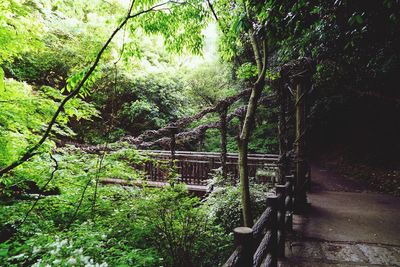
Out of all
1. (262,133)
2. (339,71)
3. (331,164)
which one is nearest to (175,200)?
(339,71)

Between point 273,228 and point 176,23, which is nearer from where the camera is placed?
point 273,228

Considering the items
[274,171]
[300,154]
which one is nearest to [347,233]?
[300,154]

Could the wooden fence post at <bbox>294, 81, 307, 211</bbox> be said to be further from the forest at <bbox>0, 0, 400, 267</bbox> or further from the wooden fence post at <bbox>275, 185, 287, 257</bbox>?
the wooden fence post at <bbox>275, 185, 287, 257</bbox>

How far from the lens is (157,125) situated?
50.7 ft

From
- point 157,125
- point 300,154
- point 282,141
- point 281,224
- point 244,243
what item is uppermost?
point 157,125

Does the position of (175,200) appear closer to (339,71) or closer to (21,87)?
(21,87)

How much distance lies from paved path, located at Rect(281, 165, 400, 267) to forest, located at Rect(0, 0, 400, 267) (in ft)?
3.55

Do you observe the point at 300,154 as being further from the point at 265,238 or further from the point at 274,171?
the point at 265,238

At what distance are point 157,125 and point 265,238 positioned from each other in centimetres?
1289

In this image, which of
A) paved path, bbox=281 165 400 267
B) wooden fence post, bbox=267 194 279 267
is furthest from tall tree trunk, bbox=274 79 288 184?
wooden fence post, bbox=267 194 279 267

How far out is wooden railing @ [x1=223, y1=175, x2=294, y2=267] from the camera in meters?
2.14

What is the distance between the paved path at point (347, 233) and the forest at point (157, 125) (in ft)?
3.55

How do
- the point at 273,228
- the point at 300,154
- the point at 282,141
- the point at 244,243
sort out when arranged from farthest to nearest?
the point at 300,154, the point at 282,141, the point at 273,228, the point at 244,243

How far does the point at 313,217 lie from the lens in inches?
220
